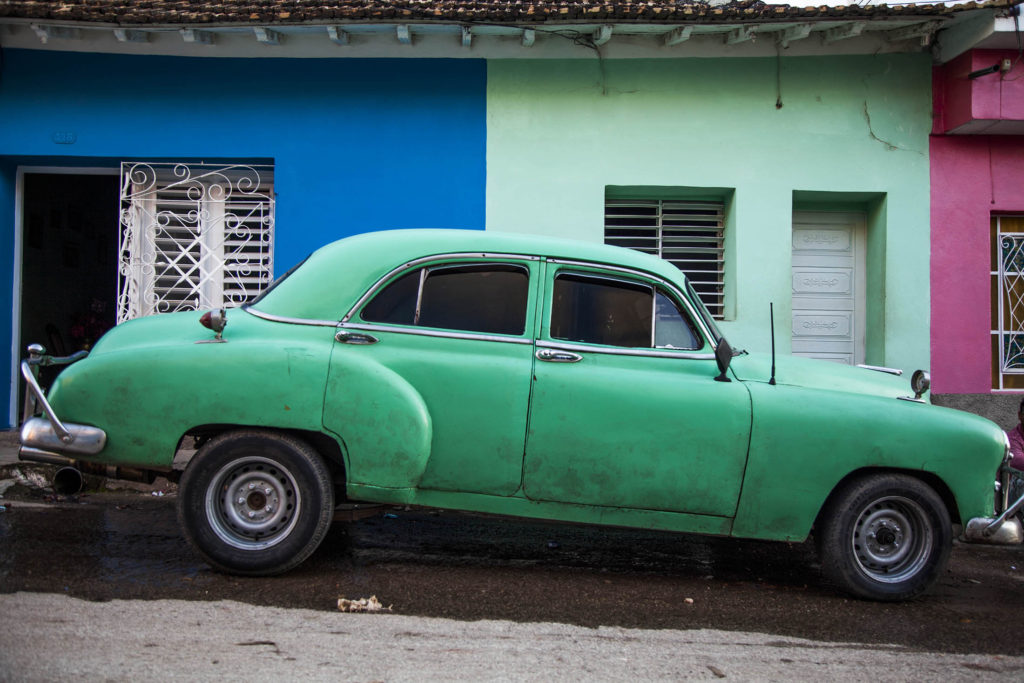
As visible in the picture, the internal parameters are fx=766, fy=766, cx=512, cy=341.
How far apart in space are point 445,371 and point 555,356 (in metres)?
0.61

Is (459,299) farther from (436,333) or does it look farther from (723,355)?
(723,355)

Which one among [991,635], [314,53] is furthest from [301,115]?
[991,635]

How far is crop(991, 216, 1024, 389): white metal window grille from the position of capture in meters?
8.62

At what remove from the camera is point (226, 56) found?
8.48 metres

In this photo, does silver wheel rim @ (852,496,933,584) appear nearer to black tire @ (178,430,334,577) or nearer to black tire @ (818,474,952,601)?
black tire @ (818,474,952,601)

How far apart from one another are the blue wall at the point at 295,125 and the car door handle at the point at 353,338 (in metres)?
4.39

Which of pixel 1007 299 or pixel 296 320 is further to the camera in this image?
pixel 1007 299

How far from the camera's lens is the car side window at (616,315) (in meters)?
4.33

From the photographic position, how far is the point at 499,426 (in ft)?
13.6

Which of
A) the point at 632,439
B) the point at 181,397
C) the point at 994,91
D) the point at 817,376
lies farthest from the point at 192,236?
the point at 994,91

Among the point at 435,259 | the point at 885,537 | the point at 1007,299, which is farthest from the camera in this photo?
the point at 1007,299

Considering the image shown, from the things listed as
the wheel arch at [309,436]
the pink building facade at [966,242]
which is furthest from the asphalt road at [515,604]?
the pink building facade at [966,242]

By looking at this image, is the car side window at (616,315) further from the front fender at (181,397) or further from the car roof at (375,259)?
the front fender at (181,397)

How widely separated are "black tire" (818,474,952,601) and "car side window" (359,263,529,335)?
2.05 metres
